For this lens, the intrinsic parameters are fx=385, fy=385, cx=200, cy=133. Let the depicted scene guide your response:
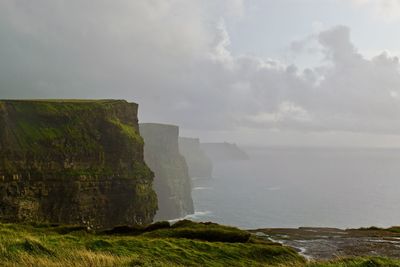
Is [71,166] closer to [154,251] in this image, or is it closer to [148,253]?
[154,251]

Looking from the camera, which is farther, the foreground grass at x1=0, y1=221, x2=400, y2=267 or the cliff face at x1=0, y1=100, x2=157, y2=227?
the cliff face at x1=0, y1=100, x2=157, y2=227

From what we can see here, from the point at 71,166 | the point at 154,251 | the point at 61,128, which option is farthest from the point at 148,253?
the point at 61,128

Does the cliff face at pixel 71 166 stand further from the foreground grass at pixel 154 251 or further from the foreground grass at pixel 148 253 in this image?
the foreground grass at pixel 148 253

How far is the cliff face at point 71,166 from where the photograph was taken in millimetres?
82875

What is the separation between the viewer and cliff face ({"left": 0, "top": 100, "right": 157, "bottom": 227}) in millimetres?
82875

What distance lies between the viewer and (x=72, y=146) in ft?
311

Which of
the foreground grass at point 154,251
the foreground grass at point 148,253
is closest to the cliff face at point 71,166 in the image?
the foreground grass at point 154,251

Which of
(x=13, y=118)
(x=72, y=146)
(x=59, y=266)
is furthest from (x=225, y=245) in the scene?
(x=13, y=118)

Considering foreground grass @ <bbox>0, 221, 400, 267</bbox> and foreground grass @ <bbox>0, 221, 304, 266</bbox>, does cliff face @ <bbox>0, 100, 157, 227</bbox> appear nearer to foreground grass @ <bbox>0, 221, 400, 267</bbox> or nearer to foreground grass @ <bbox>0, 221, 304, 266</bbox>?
foreground grass @ <bbox>0, 221, 304, 266</bbox>

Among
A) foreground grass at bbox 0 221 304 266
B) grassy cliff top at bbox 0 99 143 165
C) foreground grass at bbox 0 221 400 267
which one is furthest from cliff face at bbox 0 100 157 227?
foreground grass at bbox 0 221 400 267

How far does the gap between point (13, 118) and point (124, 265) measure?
89754 mm

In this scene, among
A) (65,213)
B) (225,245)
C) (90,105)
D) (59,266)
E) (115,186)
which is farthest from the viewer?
(90,105)

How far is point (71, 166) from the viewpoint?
91.8 meters

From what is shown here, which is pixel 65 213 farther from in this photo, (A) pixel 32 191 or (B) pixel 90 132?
(B) pixel 90 132
